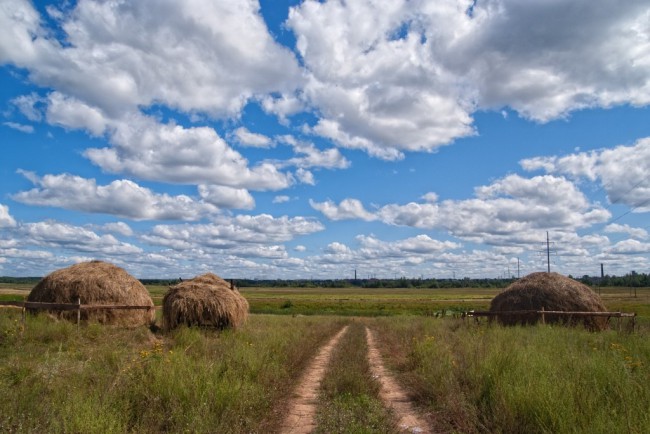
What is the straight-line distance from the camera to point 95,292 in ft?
66.5

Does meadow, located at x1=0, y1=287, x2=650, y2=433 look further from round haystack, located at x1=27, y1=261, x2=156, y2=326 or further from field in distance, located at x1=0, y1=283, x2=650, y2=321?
field in distance, located at x1=0, y1=283, x2=650, y2=321

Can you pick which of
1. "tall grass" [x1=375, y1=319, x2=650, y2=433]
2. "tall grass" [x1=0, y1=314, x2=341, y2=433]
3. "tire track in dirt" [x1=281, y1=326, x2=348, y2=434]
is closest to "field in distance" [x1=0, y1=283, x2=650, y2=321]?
"tire track in dirt" [x1=281, y1=326, x2=348, y2=434]

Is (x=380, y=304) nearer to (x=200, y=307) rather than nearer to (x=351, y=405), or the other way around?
(x=200, y=307)

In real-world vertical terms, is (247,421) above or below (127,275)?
below

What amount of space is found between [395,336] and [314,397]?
12.2m

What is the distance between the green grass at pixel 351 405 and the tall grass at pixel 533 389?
3.00 feet

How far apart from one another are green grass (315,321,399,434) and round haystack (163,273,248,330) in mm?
8480

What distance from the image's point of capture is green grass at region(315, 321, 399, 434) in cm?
684

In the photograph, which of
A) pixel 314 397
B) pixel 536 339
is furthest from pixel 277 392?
pixel 536 339

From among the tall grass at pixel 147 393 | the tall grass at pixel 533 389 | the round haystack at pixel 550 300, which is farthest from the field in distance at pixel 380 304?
the tall grass at pixel 147 393

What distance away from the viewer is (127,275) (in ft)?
73.7

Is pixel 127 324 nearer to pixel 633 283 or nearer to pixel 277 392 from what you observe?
pixel 277 392

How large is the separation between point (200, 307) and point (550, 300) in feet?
49.7

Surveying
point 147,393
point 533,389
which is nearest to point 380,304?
point 533,389
